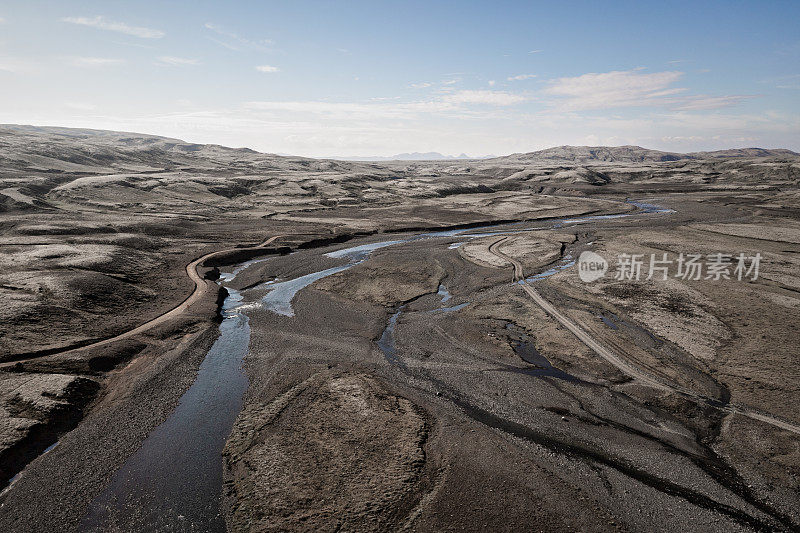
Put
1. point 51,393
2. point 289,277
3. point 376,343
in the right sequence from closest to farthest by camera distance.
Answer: point 51,393 → point 376,343 → point 289,277

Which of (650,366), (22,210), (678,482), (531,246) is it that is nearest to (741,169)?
(531,246)

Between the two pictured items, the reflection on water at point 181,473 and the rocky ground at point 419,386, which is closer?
the reflection on water at point 181,473

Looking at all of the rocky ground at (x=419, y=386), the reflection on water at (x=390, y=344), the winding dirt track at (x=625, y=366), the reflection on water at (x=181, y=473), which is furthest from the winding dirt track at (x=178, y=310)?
the winding dirt track at (x=625, y=366)

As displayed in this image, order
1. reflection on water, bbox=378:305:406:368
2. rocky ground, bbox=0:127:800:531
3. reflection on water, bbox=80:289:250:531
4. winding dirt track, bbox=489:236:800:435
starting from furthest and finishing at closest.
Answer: reflection on water, bbox=378:305:406:368 → winding dirt track, bbox=489:236:800:435 → rocky ground, bbox=0:127:800:531 → reflection on water, bbox=80:289:250:531

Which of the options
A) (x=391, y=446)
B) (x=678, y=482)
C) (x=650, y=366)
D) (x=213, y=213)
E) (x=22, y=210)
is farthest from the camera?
(x=213, y=213)

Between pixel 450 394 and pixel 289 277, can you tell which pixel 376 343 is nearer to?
pixel 450 394

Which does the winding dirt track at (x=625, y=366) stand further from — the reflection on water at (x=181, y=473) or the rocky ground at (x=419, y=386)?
the reflection on water at (x=181, y=473)

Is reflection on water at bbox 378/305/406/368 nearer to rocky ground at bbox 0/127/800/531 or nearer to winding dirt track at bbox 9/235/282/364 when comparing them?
rocky ground at bbox 0/127/800/531

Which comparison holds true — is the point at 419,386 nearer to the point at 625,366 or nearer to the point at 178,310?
the point at 625,366

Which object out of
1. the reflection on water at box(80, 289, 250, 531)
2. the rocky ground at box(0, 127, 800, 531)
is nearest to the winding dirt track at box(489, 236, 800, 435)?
the rocky ground at box(0, 127, 800, 531)
